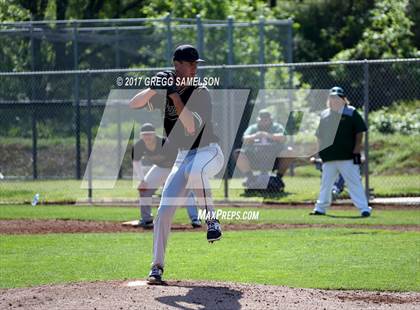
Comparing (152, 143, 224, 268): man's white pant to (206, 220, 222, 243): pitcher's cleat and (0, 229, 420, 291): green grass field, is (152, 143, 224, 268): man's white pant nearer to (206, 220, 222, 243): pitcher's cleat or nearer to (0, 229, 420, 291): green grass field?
(206, 220, 222, 243): pitcher's cleat

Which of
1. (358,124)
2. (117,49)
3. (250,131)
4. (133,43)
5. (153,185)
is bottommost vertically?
(153,185)

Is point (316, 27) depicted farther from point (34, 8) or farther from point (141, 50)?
point (141, 50)

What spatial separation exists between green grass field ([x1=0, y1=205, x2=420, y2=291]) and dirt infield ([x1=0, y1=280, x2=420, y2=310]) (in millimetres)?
782

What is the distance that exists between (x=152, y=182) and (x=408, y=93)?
41.0 ft

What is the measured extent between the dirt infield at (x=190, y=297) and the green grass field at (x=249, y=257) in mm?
782

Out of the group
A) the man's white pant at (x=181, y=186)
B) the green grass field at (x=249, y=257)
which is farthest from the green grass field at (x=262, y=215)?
the man's white pant at (x=181, y=186)

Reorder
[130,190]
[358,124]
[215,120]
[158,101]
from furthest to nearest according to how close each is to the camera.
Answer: [130,190]
[215,120]
[358,124]
[158,101]

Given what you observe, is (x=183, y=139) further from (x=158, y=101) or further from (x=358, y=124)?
(x=358, y=124)

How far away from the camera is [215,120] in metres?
18.5

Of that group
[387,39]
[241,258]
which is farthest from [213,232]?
[387,39]

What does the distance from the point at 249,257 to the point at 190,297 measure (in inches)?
139

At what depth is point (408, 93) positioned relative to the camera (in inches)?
984

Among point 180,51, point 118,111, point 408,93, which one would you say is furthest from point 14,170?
point 180,51

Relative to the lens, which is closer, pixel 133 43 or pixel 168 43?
pixel 168 43
